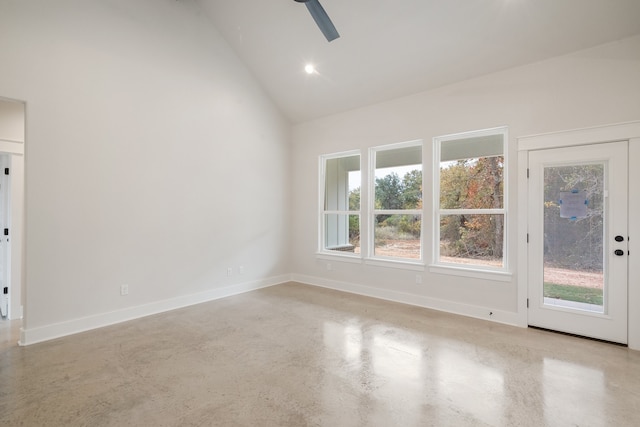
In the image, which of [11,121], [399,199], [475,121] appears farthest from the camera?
[399,199]

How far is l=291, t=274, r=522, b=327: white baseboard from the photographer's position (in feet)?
12.6

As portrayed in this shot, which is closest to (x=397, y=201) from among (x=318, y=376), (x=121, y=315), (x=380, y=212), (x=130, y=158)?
(x=380, y=212)

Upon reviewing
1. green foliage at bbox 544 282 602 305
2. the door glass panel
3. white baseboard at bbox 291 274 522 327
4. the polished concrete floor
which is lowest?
the polished concrete floor

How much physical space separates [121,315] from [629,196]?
18.9 feet

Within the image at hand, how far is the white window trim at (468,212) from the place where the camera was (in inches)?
153

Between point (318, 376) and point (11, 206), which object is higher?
point (11, 206)

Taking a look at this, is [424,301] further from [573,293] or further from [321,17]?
[321,17]

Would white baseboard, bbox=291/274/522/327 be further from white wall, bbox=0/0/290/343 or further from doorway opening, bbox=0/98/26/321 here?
doorway opening, bbox=0/98/26/321

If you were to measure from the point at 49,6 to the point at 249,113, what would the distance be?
2.71 meters

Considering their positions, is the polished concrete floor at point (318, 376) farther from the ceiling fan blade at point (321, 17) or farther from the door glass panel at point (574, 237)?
the ceiling fan blade at point (321, 17)

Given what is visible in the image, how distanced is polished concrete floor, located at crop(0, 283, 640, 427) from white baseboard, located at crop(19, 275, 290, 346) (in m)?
0.14

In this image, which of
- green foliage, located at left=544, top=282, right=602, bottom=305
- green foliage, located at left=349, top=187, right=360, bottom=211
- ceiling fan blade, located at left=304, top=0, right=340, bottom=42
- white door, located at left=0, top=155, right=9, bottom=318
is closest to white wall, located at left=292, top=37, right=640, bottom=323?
green foliage, located at left=544, top=282, right=602, bottom=305

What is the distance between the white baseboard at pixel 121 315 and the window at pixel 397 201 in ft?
7.79

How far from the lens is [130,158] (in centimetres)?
393
